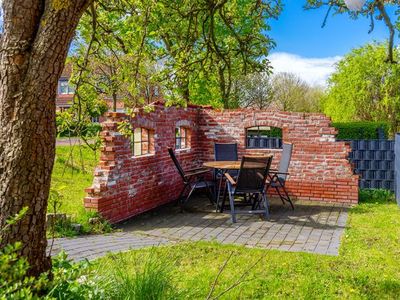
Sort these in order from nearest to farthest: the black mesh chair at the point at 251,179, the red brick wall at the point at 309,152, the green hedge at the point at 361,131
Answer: the black mesh chair at the point at 251,179 < the red brick wall at the point at 309,152 < the green hedge at the point at 361,131

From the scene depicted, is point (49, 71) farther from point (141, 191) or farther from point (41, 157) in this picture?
point (141, 191)

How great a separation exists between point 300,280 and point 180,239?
224 centimetres

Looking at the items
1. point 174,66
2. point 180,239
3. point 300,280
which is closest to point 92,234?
point 180,239

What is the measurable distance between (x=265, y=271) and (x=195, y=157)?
6.09 meters

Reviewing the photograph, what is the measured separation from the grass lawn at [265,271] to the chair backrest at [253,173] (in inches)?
71.9

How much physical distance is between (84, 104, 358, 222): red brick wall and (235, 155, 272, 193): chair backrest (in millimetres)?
1916

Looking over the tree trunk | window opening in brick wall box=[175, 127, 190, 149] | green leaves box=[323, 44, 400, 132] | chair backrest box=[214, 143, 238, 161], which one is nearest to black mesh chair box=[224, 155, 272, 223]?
chair backrest box=[214, 143, 238, 161]

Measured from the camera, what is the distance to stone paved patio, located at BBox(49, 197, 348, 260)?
5714 mm

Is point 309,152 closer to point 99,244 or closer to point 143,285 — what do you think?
point 99,244

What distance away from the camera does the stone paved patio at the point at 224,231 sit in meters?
5.71

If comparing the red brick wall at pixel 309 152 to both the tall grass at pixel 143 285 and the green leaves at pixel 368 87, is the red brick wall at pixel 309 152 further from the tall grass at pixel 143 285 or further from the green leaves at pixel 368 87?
the green leaves at pixel 368 87

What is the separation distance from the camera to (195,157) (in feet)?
34.7

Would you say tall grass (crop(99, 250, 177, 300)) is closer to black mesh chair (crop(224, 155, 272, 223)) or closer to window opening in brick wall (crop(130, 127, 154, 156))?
black mesh chair (crop(224, 155, 272, 223))

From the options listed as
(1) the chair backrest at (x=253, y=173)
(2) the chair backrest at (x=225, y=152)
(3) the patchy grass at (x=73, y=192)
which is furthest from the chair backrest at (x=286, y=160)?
(3) the patchy grass at (x=73, y=192)
